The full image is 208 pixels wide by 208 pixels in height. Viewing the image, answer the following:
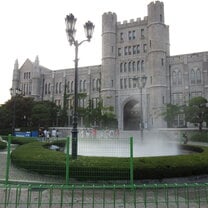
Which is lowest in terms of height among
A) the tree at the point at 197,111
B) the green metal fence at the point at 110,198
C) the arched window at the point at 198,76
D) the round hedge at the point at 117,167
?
the green metal fence at the point at 110,198

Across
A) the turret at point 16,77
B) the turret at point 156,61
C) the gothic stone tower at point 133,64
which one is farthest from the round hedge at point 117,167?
the turret at point 16,77

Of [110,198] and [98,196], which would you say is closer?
[110,198]

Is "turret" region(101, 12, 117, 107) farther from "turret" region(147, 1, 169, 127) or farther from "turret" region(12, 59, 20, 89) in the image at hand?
"turret" region(12, 59, 20, 89)

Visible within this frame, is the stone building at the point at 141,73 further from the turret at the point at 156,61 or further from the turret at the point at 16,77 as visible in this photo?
the turret at the point at 16,77

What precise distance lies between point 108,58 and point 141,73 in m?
7.28

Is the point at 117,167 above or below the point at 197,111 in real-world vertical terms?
below

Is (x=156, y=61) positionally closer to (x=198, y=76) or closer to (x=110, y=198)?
(x=198, y=76)

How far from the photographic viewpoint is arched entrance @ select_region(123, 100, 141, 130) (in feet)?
156

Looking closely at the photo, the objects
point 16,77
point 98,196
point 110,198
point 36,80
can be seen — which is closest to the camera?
point 110,198

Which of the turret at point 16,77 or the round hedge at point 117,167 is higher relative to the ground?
the turret at point 16,77

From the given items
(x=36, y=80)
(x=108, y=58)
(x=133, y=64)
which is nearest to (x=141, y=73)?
(x=133, y=64)

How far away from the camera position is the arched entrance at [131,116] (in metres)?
47.4

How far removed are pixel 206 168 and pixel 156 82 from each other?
3378 cm

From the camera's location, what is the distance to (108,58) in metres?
46.2
